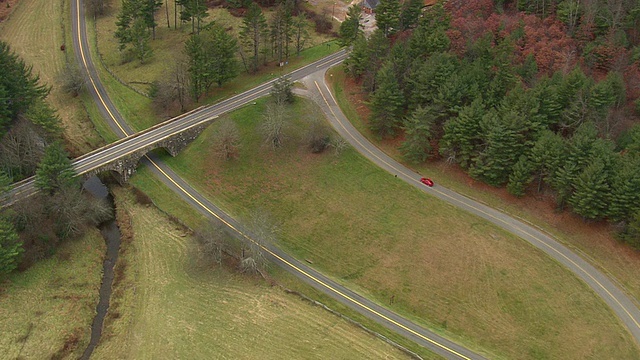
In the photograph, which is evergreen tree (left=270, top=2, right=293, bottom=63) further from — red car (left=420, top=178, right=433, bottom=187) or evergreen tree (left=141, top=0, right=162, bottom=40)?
red car (left=420, top=178, right=433, bottom=187)

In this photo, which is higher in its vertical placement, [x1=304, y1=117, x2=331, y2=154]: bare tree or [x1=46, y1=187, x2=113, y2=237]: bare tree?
[x1=304, y1=117, x2=331, y2=154]: bare tree

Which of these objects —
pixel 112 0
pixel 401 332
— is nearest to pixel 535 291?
pixel 401 332

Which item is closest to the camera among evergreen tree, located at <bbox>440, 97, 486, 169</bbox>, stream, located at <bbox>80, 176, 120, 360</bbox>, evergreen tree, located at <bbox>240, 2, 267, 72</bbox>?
stream, located at <bbox>80, 176, 120, 360</bbox>

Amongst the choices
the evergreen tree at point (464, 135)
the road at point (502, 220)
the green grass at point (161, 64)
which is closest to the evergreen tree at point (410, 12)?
the green grass at point (161, 64)

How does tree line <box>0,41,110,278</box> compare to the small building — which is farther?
the small building

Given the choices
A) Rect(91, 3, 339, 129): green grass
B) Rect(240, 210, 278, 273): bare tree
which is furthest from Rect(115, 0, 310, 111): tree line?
Rect(240, 210, 278, 273): bare tree

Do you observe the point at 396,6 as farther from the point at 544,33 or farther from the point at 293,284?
the point at 293,284
